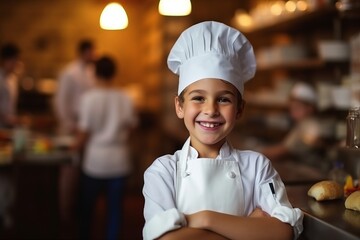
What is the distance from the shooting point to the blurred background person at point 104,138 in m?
4.32

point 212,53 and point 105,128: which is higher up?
point 212,53

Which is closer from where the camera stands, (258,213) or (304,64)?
(258,213)

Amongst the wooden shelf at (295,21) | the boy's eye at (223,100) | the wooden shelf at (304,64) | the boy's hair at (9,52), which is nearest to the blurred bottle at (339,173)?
the boy's eye at (223,100)

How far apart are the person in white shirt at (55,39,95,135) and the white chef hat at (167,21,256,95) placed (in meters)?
4.43

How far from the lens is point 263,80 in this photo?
738cm

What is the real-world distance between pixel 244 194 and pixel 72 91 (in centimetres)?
461

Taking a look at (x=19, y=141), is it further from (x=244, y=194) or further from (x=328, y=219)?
(x=328, y=219)

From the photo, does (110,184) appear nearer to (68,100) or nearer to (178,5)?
(178,5)

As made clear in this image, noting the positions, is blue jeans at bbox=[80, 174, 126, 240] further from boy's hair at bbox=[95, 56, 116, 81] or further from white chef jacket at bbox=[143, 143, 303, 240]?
white chef jacket at bbox=[143, 143, 303, 240]

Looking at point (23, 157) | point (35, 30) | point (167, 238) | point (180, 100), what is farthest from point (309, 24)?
point (35, 30)

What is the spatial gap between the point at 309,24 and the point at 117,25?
1987mm

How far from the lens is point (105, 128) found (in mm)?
4383

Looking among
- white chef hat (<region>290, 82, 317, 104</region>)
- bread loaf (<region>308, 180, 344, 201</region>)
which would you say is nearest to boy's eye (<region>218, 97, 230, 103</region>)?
bread loaf (<region>308, 180, 344, 201</region>)

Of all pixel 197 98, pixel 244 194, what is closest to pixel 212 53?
pixel 197 98
